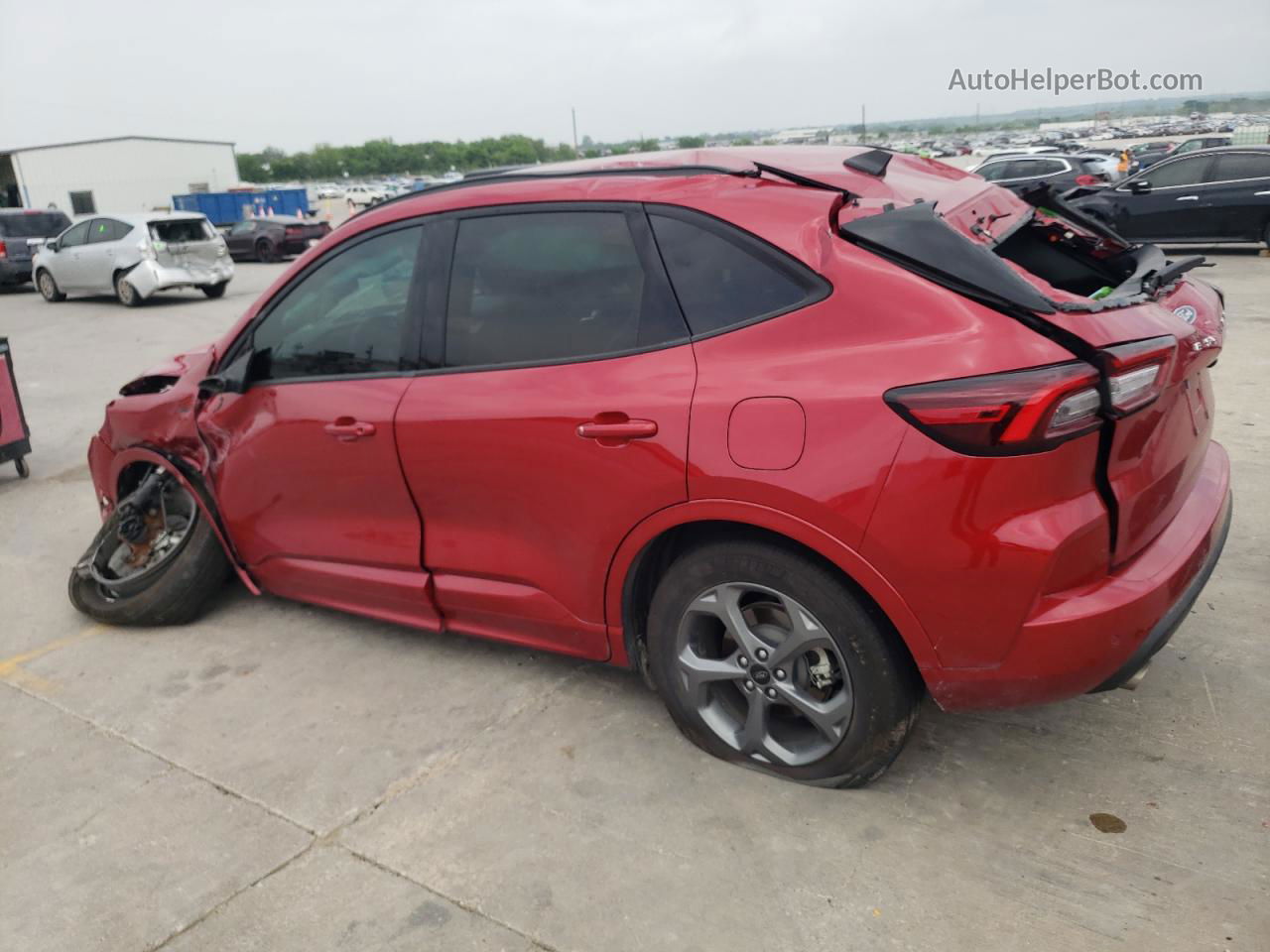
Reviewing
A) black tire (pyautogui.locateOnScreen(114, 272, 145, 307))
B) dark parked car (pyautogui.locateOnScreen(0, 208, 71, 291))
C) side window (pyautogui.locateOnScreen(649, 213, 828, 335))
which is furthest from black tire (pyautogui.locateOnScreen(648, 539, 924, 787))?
dark parked car (pyautogui.locateOnScreen(0, 208, 71, 291))

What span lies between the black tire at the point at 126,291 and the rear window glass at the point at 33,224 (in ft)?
14.4

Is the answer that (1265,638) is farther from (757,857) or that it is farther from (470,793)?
(470,793)

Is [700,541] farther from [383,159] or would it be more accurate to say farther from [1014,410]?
[383,159]

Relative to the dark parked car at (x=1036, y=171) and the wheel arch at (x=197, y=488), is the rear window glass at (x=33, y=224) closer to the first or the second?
the dark parked car at (x=1036, y=171)

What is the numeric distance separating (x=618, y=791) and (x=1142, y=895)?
54.3 inches

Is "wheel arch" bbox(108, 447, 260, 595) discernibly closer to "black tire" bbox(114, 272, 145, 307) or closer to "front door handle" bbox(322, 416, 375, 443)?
"front door handle" bbox(322, 416, 375, 443)

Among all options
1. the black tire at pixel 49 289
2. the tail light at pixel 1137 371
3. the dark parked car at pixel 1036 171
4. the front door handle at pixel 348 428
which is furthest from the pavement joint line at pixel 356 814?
the dark parked car at pixel 1036 171

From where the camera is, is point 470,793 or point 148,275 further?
point 148,275

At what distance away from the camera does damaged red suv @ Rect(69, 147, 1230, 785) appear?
2.33 m

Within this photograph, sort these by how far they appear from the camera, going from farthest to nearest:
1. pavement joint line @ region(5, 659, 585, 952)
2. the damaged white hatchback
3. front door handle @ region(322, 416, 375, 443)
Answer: the damaged white hatchback
front door handle @ region(322, 416, 375, 443)
pavement joint line @ region(5, 659, 585, 952)

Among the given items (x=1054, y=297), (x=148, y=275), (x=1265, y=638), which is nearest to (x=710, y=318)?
(x=1054, y=297)

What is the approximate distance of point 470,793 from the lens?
295cm

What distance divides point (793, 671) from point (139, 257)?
16503 mm

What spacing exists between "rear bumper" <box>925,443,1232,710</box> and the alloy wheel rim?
11.9 inches
